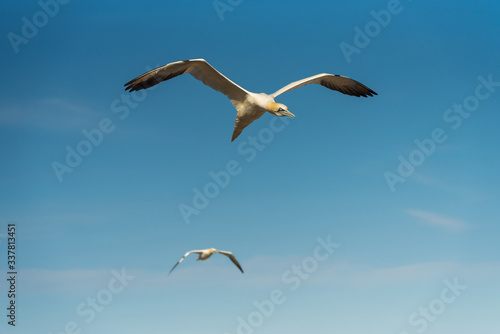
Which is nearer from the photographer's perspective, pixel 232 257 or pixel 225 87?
pixel 225 87

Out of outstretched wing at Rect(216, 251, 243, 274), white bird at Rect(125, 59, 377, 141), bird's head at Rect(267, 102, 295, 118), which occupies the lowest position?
outstretched wing at Rect(216, 251, 243, 274)

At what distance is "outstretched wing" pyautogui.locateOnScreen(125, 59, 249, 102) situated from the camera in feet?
60.5

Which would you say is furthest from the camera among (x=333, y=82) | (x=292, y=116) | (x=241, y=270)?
(x=333, y=82)

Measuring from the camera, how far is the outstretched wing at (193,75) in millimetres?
18453

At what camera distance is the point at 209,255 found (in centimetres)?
1798

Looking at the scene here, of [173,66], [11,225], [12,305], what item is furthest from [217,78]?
[12,305]

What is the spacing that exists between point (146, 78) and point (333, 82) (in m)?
7.07

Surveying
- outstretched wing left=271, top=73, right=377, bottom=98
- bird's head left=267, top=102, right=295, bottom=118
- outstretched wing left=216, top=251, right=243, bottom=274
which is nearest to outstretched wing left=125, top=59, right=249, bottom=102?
bird's head left=267, top=102, right=295, bottom=118

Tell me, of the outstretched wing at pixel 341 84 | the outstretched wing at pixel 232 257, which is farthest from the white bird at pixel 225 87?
the outstretched wing at pixel 232 257

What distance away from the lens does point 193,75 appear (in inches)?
744

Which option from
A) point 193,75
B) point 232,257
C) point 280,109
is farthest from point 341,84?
point 232,257

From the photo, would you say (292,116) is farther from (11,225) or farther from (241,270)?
(11,225)

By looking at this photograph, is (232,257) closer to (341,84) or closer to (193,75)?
(193,75)

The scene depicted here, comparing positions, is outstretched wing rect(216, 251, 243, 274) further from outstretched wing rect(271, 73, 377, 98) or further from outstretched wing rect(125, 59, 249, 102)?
outstretched wing rect(271, 73, 377, 98)
